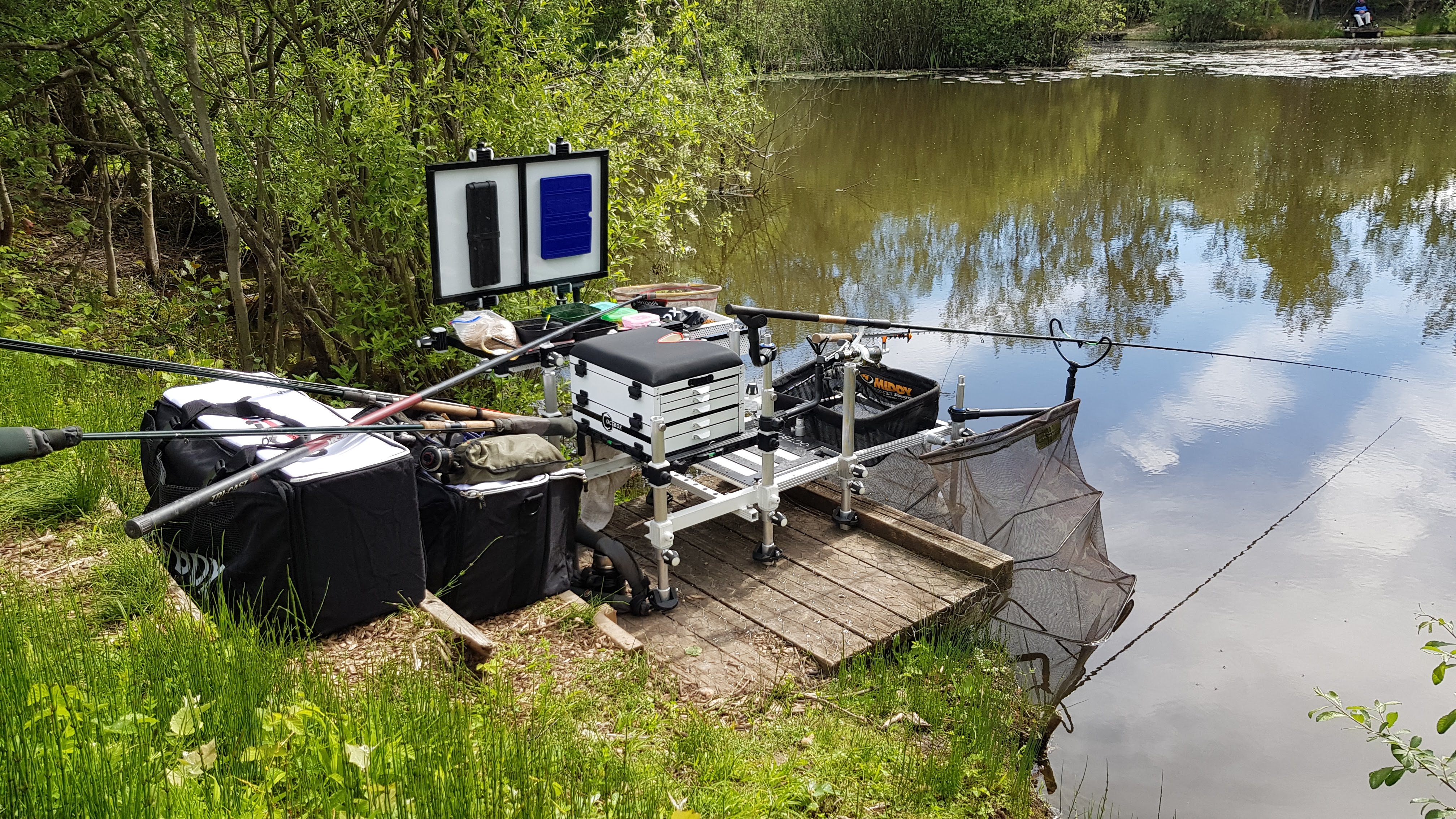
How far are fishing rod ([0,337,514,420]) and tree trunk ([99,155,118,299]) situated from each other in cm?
455

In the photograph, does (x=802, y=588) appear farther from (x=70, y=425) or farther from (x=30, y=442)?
(x=70, y=425)

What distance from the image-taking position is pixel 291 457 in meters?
3.21

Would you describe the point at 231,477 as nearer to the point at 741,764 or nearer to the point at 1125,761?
the point at 741,764

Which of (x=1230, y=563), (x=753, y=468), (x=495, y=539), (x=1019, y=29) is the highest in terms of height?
(x=1019, y=29)

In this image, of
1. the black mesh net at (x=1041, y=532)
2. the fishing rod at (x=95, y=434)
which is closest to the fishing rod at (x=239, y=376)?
the fishing rod at (x=95, y=434)

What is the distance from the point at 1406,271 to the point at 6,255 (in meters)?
11.9

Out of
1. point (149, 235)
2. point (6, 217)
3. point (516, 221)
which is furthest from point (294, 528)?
point (149, 235)

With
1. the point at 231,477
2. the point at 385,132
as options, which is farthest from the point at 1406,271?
the point at 231,477

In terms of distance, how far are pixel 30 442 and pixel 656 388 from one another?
84.3 inches

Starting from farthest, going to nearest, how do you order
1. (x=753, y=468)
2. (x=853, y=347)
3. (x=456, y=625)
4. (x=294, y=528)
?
(x=753, y=468) < (x=853, y=347) < (x=456, y=625) < (x=294, y=528)

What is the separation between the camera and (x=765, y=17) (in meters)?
17.6

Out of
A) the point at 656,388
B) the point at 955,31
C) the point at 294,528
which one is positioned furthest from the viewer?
the point at 955,31

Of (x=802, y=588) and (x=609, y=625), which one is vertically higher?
(x=609, y=625)

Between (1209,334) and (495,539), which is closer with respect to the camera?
(495,539)
